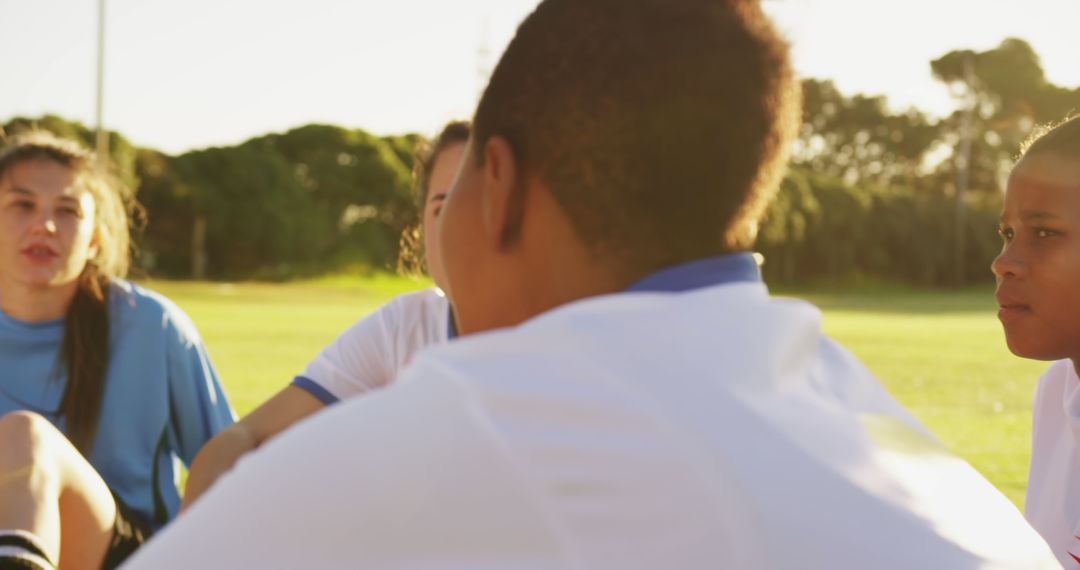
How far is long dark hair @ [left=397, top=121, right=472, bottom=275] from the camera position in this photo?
3.31 metres

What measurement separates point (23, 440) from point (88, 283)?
3.91 ft

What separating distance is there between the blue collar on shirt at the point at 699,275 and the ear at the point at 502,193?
0.46 feet

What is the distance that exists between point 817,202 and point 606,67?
2088 inches

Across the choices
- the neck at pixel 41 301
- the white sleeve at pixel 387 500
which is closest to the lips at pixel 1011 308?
the white sleeve at pixel 387 500

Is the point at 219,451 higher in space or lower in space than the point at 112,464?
higher

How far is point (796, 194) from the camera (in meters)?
51.5

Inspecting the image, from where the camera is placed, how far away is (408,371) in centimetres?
98

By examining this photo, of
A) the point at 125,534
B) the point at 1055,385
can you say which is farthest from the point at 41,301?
the point at 1055,385

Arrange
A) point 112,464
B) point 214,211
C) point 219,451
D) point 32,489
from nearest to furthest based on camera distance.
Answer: point 32,489 < point 219,451 < point 112,464 < point 214,211

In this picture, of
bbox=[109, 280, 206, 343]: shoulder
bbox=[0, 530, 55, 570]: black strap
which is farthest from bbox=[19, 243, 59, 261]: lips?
bbox=[0, 530, 55, 570]: black strap

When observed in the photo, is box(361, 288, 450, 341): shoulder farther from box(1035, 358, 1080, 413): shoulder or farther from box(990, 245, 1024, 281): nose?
A: box(1035, 358, 1080, 413): shoulder

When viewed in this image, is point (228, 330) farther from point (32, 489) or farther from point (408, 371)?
point (408, 371)

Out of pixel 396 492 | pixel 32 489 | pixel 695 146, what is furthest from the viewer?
pixel 32 489

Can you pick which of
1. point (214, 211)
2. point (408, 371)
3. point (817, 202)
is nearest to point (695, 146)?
point (408, 371)
